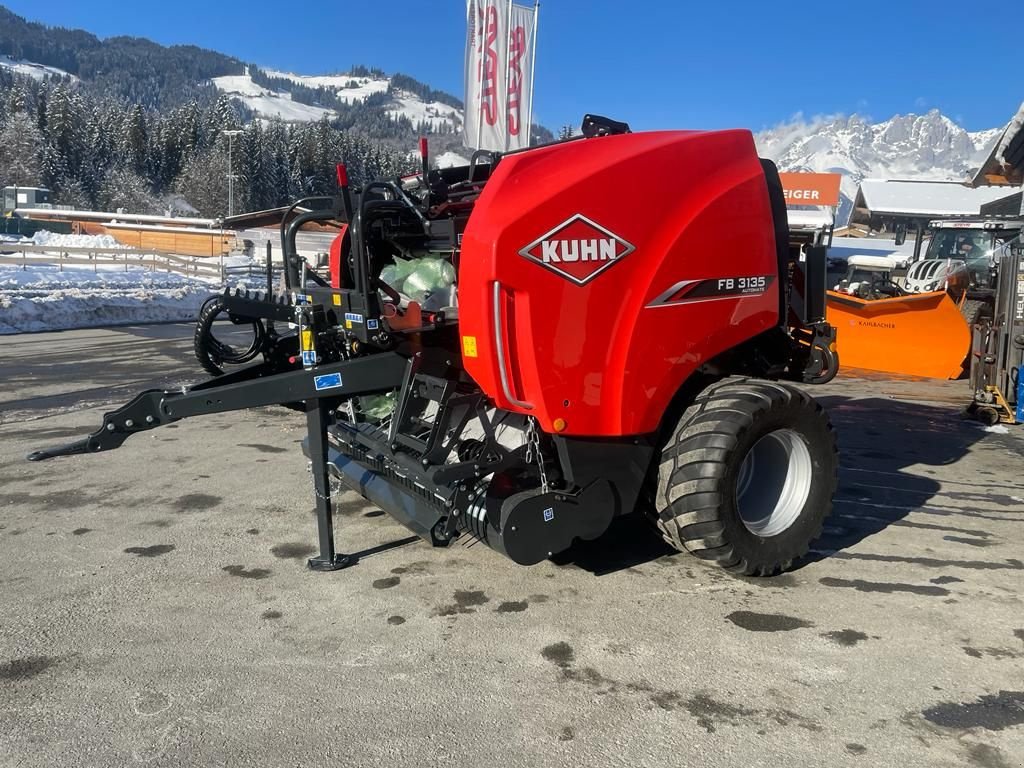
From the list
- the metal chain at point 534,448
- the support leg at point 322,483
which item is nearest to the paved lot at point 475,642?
the support leg at point 322,483

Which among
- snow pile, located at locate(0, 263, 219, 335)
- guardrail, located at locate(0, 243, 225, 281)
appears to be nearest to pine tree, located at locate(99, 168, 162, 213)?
guardrail, located at locate(0, 243, 225, 281)

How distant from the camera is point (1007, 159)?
52.4 feet

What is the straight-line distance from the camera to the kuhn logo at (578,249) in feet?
11.0

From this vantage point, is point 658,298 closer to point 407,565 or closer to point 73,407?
point 407,565

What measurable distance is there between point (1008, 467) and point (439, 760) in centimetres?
573

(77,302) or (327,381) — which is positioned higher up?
(77,302)

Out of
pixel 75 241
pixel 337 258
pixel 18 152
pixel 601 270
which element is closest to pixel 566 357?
pixel 601 270

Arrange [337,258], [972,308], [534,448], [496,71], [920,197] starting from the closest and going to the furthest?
[534,448], [337,258], [972,308], [496,71], [920,197]

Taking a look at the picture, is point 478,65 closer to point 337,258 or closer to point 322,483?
point 337,258

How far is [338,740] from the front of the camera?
278 centimetres

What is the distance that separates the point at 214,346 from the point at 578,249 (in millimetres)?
2671

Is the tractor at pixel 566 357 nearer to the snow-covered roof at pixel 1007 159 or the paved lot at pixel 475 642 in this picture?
the paved lot at pixel 475 642

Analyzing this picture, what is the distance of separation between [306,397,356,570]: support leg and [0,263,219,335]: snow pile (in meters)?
12.1

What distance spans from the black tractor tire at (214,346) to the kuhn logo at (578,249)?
2063 mm
